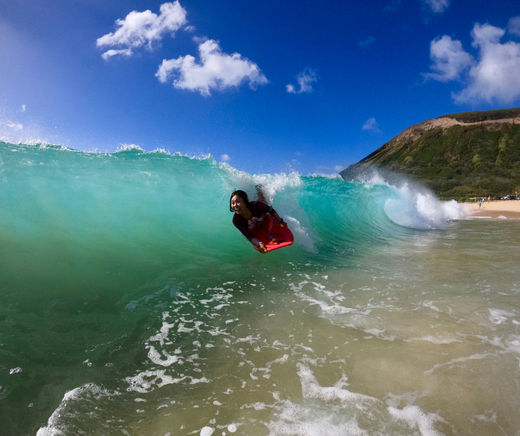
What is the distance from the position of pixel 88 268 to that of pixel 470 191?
90.0 m

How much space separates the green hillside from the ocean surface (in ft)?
266

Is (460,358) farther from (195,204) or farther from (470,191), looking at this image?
(470,191)

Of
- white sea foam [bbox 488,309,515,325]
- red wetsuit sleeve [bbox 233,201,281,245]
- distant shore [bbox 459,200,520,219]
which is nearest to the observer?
white sea foam [bbox 488,309,515,325]

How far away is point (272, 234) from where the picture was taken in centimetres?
636

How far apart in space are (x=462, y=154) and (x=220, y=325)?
139 m

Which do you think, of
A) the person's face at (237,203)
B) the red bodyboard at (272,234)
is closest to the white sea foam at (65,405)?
the person's face at (237,203)

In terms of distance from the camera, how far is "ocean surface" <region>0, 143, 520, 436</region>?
272cm

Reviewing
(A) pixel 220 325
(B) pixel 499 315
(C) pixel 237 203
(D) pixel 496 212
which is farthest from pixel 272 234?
(D) pixel 496 212

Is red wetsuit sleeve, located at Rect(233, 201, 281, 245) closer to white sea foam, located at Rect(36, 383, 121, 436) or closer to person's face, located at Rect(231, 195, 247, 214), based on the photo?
person's face, located at Rect(231, 195, 247, 214)

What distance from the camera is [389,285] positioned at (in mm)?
6168

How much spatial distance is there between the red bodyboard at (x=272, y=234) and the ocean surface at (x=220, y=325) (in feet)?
3.08

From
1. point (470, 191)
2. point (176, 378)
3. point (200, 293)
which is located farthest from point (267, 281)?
point (470, 191)

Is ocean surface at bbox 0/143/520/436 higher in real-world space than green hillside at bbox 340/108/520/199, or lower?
lower

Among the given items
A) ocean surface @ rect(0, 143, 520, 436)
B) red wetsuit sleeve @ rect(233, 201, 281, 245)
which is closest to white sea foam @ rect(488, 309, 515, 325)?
ocean surface @ rect(0, 143, 520, 436)
